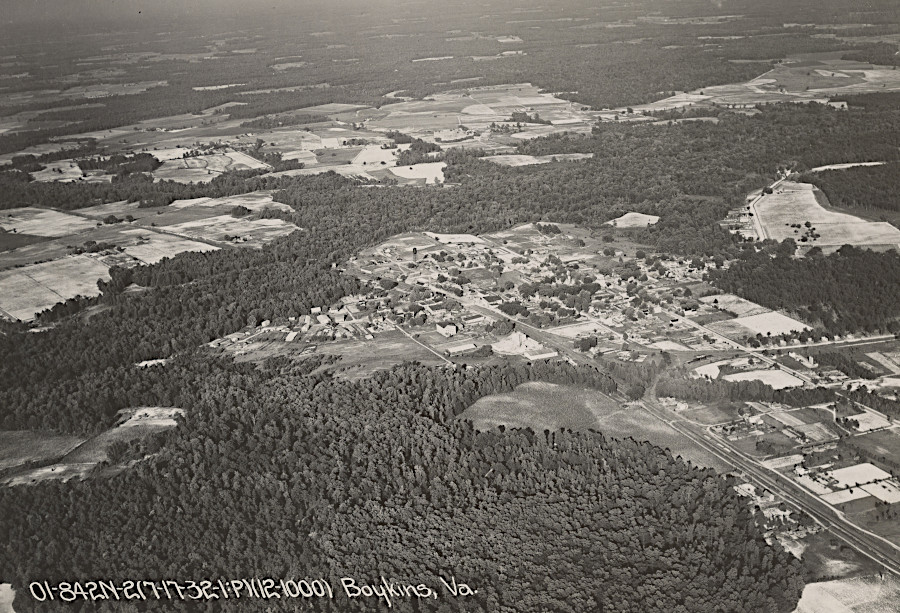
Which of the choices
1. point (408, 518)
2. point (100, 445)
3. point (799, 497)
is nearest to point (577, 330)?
point (799, 497)

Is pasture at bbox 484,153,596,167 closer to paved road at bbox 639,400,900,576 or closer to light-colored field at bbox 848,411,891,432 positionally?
paved road at bbox 639,400,900,576

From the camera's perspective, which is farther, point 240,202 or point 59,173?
point 59,173

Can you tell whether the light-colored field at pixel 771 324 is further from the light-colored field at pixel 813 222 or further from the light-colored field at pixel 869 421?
the light-colored field at pixel 813 222

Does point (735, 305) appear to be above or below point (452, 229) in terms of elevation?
above

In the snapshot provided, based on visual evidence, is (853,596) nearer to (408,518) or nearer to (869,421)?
(869,421)

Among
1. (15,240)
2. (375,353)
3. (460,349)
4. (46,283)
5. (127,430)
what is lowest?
(15,240)

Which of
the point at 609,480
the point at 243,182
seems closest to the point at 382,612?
the point at 609,480

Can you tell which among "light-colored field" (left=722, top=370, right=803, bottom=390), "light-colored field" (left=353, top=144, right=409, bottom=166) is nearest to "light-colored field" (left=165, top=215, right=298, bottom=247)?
"light-colored field" (left=353, top=144, right=409, bottom=166)

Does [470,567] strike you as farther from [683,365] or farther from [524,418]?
[683,365]
